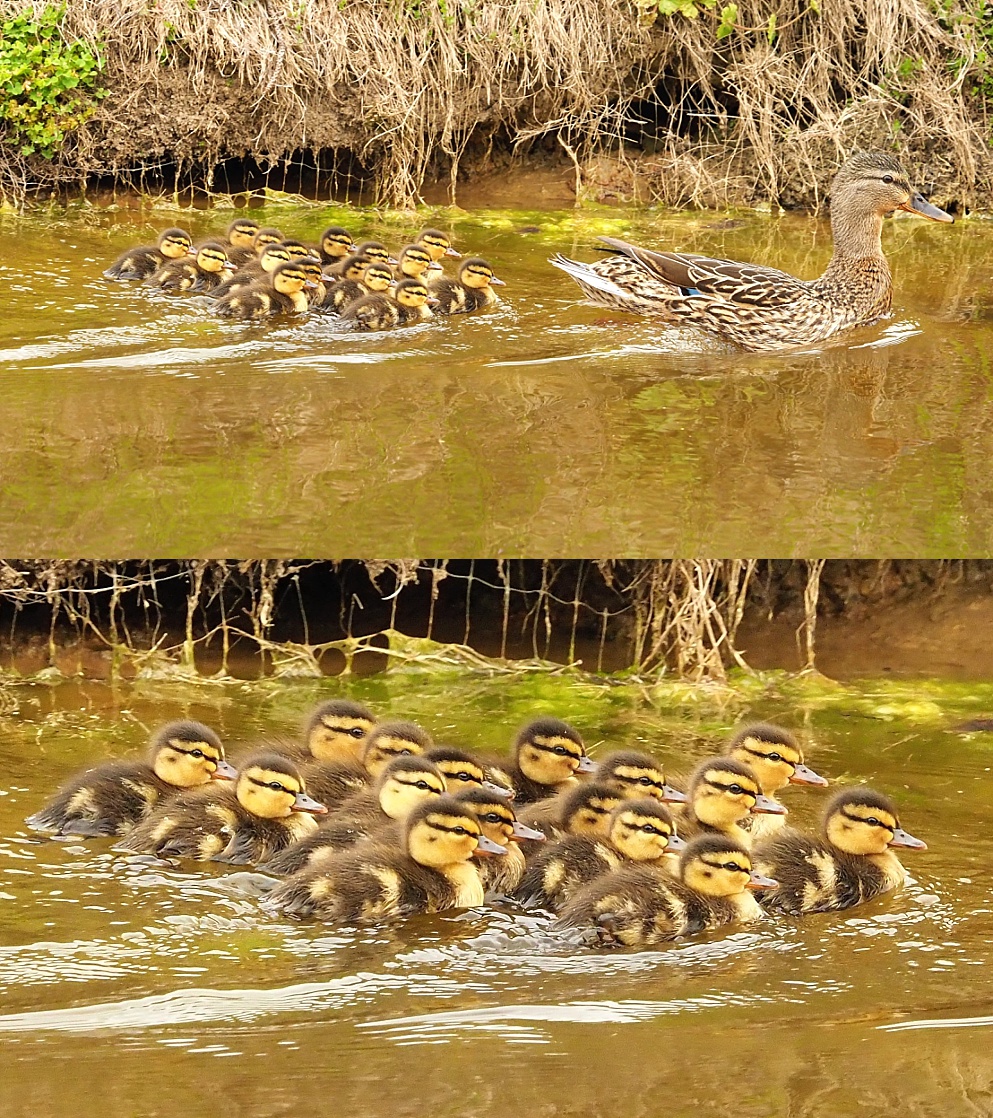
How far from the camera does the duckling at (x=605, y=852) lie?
11.0 feet

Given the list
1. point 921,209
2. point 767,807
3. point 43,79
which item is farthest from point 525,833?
point 43,79

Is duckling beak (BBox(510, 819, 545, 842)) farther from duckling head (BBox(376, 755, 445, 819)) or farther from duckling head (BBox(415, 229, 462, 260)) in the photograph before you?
duckling head (BBox(415, 229, 462, 260))

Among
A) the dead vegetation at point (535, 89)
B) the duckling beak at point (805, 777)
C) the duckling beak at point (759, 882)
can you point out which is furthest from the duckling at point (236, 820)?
the dead vegetation at point (535, 89)

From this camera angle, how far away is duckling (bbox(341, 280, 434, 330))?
602 centimetres

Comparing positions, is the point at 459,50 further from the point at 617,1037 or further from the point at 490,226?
the point at 617,1037

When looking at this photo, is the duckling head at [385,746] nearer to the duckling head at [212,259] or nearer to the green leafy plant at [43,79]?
the duckling head at [212,259]

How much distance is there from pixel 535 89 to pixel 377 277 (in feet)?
9.19

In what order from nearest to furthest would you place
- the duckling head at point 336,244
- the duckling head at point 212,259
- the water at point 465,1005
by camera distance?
the water at point 465,1005
the duckling head at point 212,259
the duckling head at point 336,244

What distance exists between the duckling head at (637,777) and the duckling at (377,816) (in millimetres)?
366

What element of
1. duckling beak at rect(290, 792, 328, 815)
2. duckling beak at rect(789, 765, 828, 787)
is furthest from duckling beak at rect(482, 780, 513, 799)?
duckling beak at rect(789, 765, 828, 787)

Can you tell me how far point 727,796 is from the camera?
3.59m

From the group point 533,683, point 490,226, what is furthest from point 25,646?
point 490,226

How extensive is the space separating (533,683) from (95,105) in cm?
460

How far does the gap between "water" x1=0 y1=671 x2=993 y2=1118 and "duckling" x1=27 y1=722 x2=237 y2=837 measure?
0.06m
